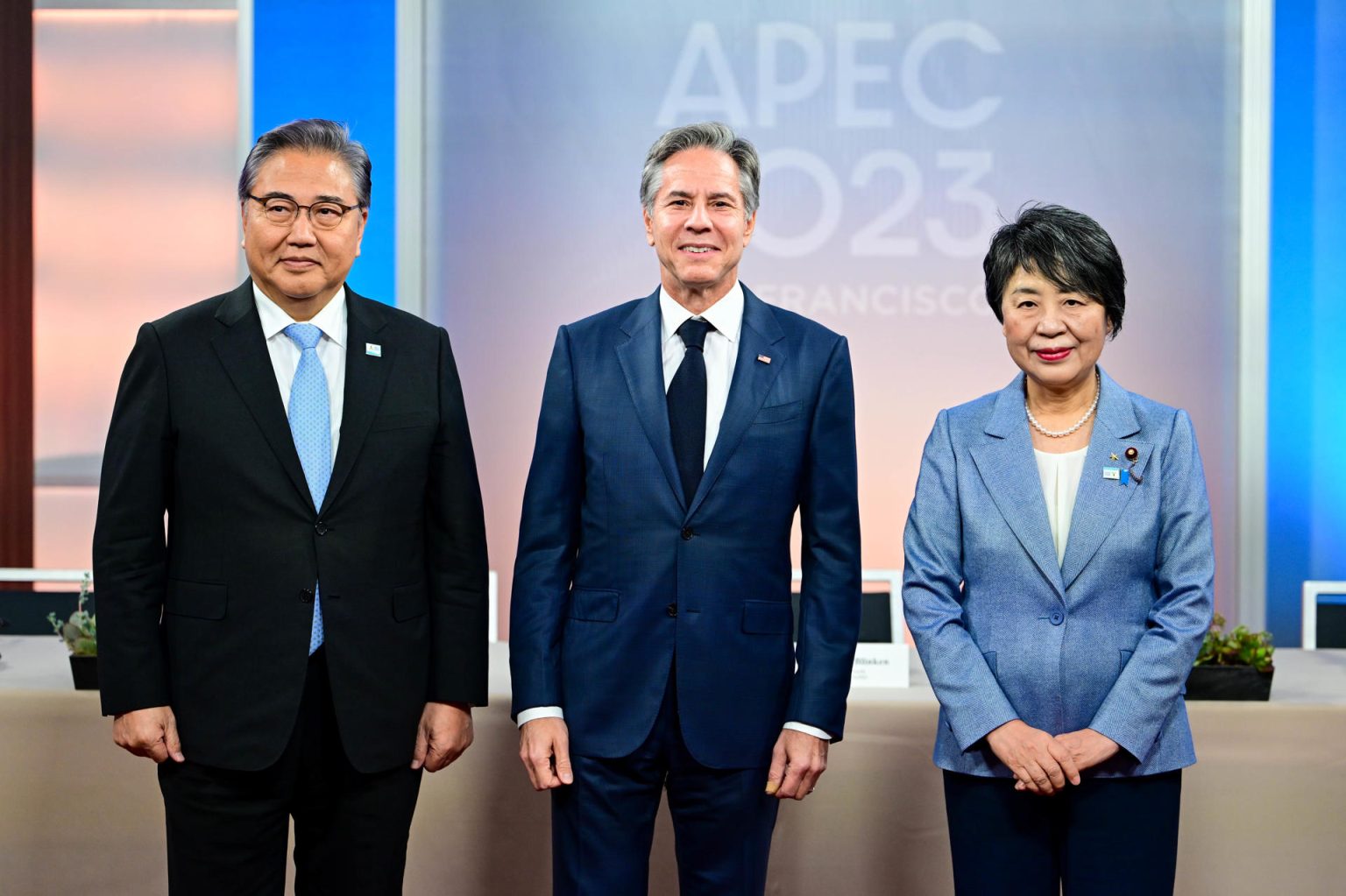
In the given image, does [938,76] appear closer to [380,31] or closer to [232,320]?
[380,31]

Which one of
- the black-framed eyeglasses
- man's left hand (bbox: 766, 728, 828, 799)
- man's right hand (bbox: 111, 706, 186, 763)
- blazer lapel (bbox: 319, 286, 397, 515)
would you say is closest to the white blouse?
man's left hand (bbox: 766, 728, 828, 799)

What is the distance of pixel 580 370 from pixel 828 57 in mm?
3902

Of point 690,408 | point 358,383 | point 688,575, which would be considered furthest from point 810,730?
point 358,383

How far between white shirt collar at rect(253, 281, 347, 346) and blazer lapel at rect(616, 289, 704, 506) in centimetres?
45

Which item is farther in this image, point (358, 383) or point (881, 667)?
point (881, 667)

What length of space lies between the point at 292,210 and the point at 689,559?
815 mm

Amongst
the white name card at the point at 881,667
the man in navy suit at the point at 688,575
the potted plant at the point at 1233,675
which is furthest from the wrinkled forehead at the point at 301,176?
the potted plant at the point at 1233,675

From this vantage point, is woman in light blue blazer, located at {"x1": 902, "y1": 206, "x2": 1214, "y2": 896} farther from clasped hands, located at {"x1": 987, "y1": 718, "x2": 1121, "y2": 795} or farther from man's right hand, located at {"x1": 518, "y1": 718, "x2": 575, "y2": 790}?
man's right hand, located at {"x1": 518, "y1": 718, "x2": 575, "y2": 790}

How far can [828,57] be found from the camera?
18.2ft

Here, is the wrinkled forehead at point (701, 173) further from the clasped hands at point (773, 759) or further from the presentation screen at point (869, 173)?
the presentation screen at point (869, 173)

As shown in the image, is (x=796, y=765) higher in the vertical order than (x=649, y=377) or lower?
lower

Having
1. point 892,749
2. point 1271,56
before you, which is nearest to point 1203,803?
point 892,749

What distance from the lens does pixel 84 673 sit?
277 centimetres

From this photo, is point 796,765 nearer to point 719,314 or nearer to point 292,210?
point 719,314
